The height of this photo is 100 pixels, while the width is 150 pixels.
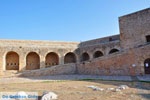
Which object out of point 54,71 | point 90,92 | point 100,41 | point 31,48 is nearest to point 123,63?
point 90,92

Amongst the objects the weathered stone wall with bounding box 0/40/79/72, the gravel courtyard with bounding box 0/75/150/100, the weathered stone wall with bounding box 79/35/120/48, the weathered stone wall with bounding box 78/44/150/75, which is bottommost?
the gravel courtyard with bounding box 0/75/150/100

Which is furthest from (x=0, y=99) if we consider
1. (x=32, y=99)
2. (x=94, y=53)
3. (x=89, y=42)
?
(x=89, y=42)

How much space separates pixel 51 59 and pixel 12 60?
5719mm

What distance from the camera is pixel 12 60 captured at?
56.4 feet

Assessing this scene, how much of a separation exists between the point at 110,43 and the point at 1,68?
14.3m

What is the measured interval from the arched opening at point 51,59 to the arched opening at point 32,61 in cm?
145

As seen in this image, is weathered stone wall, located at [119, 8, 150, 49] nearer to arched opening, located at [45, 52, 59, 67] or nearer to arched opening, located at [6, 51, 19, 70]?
arched opening, located at [45, 52, 59, 67]

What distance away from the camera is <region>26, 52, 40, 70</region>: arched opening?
17812 mm

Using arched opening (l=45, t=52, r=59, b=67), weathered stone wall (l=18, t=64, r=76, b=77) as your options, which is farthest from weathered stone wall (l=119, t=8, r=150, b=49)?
arched opening (l=45, t=52, r=59, b=67)

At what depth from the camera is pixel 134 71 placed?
335 inches

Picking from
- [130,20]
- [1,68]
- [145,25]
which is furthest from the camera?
[1,68]

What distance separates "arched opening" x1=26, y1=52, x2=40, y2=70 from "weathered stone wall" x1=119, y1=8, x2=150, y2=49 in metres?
12.5

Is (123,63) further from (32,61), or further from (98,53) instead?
(32,61)

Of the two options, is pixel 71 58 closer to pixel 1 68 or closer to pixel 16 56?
pixel 16 56
